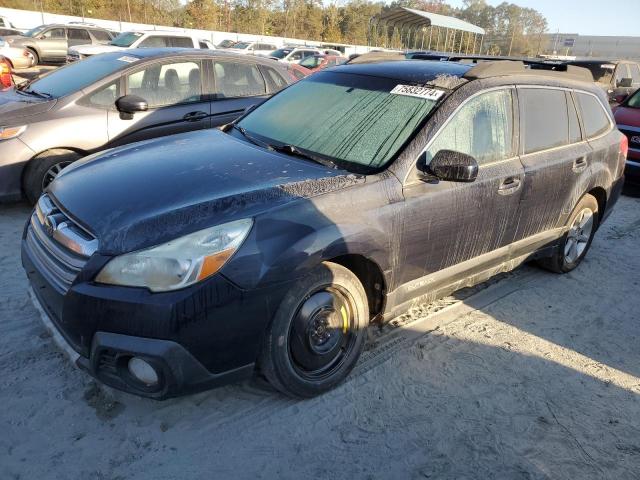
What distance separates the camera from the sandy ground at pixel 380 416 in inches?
96.1

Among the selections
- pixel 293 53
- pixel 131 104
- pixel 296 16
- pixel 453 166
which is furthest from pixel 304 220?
pixel 296 16

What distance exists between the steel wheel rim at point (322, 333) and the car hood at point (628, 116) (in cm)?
760

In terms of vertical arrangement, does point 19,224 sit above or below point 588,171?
below

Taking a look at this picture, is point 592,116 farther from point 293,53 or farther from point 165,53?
point 293,53

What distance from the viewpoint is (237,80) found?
20.9 feet

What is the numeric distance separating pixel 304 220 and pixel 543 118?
94.6 inches

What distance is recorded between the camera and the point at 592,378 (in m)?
3.30

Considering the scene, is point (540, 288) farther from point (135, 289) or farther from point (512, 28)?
point (512, 28)

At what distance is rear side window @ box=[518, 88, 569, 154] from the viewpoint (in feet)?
12.4

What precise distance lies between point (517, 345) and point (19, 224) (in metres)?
4.60

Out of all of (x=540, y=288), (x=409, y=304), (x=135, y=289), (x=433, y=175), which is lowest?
(x=540, y=288)

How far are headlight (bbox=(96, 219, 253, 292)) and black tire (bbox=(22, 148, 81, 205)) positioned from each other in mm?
3351

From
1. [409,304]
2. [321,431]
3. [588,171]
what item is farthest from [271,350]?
[588,171]

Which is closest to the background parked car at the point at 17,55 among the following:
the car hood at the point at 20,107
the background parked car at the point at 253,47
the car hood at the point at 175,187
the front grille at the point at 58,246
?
the background parked car at the point at 253,47
